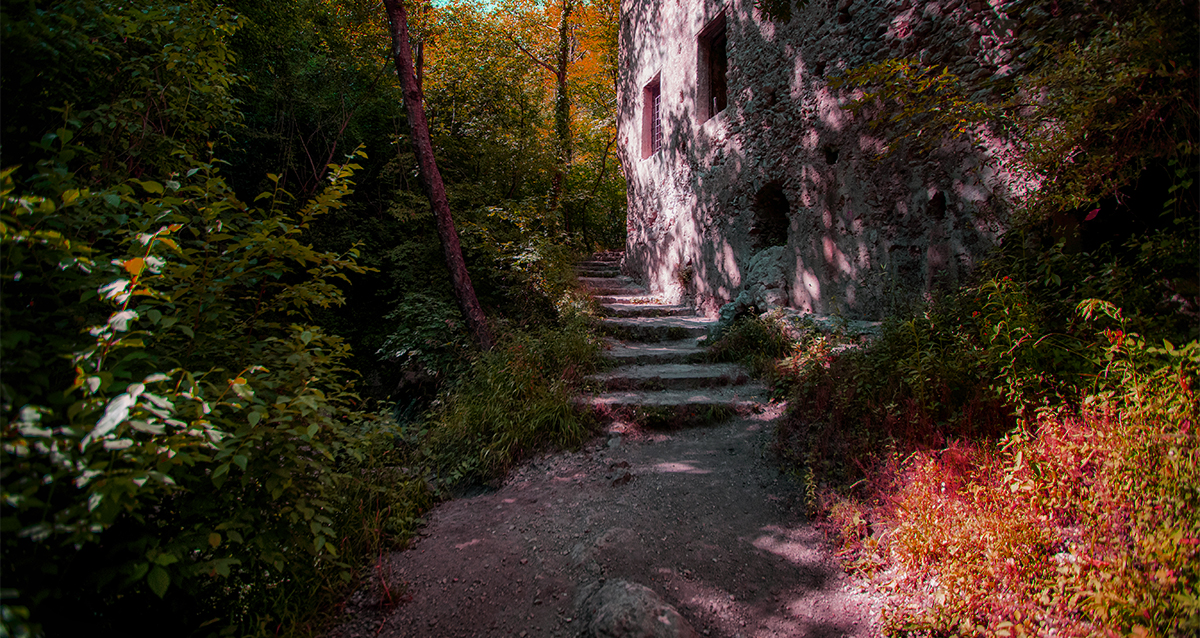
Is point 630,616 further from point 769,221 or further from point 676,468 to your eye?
point 769,221

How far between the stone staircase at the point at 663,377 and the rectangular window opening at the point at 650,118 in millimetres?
4169

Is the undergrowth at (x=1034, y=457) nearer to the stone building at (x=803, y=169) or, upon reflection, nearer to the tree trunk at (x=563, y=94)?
the stone building at (x=803, y=169)

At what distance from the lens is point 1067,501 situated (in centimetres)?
227

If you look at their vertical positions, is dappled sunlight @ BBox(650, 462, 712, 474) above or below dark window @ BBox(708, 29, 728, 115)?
below

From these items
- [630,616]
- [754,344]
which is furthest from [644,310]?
[630,616]

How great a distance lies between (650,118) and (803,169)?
18.2 feet

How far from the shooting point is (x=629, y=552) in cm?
303

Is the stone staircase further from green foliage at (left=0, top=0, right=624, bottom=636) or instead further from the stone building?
the stone building

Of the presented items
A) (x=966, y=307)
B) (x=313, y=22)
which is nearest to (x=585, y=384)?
(x=966, y=307)

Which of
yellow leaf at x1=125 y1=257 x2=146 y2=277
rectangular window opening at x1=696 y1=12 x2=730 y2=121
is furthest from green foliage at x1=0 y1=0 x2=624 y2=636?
rectangular window opening at x1=696 y1=12 x2=730 y2=121

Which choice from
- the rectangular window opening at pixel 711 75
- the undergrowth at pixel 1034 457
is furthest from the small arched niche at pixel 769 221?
the undergrowth at pixel 1034 457

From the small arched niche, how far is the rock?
555 centimetres

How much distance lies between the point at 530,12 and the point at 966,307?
14947 millimetres

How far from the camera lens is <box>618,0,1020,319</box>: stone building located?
4281 mm
